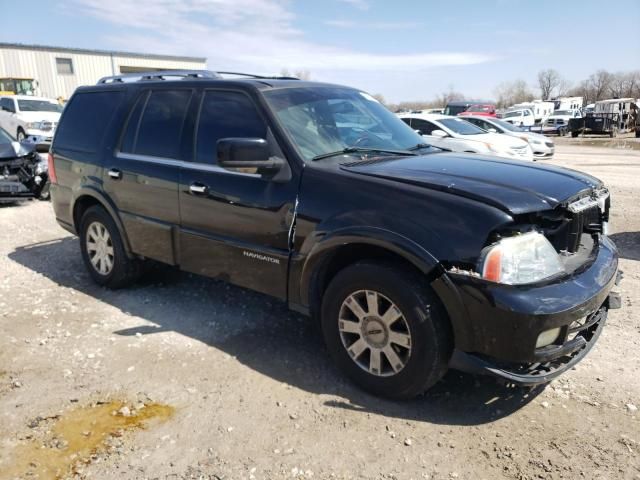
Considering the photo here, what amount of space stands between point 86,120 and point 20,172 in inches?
204

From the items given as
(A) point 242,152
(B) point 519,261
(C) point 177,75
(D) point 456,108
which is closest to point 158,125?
(C) point 177,75

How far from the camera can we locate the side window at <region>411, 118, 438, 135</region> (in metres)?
12.8

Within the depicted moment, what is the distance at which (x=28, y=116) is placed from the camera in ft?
61.2

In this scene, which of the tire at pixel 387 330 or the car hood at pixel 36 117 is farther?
the car hood at pixel 36 117

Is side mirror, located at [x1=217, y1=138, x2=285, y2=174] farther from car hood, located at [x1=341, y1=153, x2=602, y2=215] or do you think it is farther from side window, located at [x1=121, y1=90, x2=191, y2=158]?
side window, located at [x1=121, y1=90, x2=191, y2=158]

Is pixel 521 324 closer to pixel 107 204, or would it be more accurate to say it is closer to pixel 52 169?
pixel 107 204

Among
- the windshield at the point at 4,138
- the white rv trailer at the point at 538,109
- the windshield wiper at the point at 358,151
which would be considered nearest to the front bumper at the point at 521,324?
the windshield wiper at the point at 358,151

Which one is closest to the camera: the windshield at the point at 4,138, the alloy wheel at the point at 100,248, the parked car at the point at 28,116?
→ the alloy wheel at the point at 100,248

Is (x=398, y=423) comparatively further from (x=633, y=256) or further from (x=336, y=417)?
(x=633, y=256)

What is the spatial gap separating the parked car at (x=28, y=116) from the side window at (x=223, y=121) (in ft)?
51.1

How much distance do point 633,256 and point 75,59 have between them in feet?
154

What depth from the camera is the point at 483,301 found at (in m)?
2.66

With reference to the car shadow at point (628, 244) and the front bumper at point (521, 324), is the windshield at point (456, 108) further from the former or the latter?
the front bumper at point (521, 324)

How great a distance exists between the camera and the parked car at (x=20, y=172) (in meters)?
8.96
